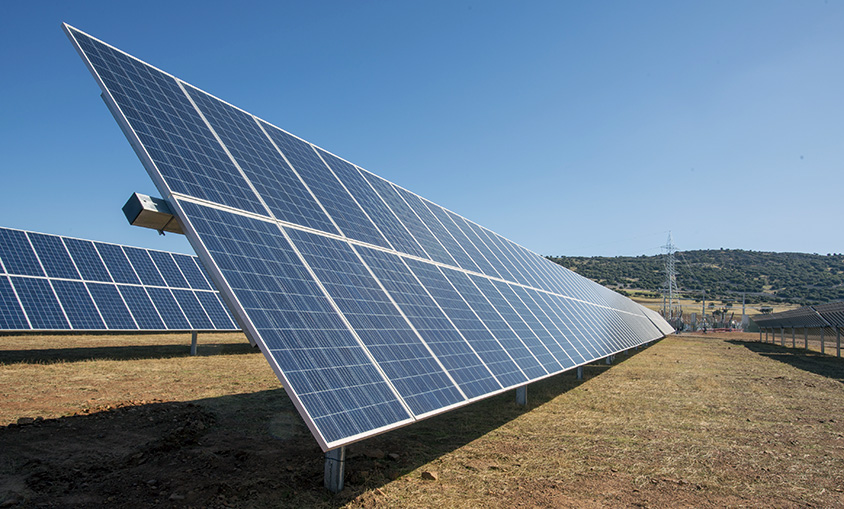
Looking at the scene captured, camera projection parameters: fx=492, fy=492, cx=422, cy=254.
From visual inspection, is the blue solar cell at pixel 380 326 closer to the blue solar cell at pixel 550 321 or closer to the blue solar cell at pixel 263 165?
the blue solar cell at pixel 263 165

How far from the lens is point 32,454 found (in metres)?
8.59

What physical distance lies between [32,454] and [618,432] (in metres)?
12.1

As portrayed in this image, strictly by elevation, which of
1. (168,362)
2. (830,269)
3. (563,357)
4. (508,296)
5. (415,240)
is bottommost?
(168,362)

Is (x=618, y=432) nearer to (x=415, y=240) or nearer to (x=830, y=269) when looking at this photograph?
(x=415, y=240)

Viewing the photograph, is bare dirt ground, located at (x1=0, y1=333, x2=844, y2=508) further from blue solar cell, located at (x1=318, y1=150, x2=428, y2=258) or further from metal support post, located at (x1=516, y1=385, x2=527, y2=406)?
blue solar cell, located at (x1=318, y1=150, x2=428, y2=258)

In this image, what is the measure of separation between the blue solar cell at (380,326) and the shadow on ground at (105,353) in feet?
56.5

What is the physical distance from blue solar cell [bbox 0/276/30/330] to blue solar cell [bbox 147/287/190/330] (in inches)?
218

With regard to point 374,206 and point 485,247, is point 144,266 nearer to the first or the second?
point 485,247

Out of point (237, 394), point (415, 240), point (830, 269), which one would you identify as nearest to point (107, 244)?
point (237, 394)

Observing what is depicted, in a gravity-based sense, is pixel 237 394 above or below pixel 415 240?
below

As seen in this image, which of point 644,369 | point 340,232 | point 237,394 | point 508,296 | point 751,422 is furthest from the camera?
point 644,369

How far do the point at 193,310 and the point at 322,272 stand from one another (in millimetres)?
20520

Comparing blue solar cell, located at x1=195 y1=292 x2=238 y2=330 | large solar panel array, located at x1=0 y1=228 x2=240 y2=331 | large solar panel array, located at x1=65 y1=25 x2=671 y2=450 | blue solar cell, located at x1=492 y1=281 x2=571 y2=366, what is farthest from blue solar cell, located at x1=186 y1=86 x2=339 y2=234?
blue solar cell, located at x1=195 y1=292 x2=238 y2=330

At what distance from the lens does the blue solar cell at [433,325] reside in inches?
371
